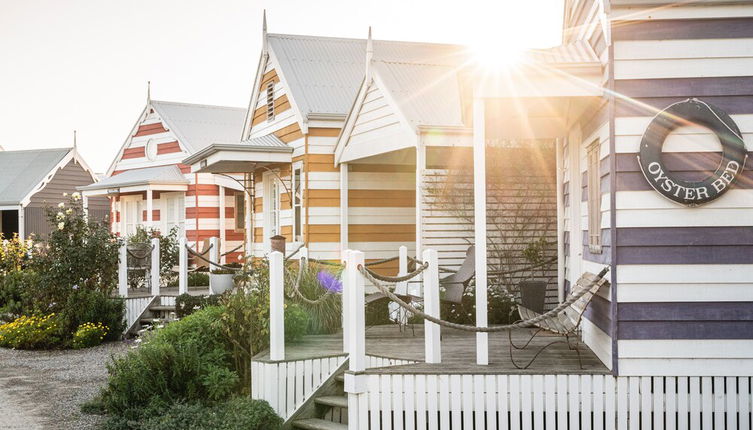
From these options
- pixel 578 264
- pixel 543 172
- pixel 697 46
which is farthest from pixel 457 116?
pixel 697 46

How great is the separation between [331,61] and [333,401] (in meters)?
10.7

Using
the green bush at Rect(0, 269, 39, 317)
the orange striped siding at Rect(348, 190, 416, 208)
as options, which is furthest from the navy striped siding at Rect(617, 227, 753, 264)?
the green bush at Rect(0, 269, 39, 317)

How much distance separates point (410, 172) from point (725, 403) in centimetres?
953

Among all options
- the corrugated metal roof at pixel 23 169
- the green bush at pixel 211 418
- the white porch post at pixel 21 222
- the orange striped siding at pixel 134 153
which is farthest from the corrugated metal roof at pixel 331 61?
the corrugated metal roof at pixel 23 169

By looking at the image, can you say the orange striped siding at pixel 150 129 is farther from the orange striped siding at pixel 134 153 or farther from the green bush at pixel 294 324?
the green bush at pixel 294 324

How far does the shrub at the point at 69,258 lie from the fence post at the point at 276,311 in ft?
21.4

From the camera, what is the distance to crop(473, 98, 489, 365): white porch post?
709cm

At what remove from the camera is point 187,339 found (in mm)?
8805

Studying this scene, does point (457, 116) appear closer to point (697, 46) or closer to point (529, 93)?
point (529, 93)

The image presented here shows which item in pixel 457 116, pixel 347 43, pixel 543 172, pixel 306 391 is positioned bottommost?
pixel 306 391

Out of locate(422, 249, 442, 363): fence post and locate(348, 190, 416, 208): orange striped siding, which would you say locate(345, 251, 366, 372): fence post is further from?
locate(348, 190, 416, 208): orange striped siding

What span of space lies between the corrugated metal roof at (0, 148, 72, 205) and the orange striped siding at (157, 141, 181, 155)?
28.2 feet

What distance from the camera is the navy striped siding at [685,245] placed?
6453 mm

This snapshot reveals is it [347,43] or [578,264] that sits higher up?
[347,43]
